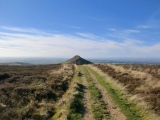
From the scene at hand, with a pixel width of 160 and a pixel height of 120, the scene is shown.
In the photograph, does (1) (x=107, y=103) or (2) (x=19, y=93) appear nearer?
(1) (x=107, y=103)

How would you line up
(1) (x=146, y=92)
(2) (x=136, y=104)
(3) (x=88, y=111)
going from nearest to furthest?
(3) (x=88, y=111), (2) (x=136, y=104), (1) (x=146, y=92)

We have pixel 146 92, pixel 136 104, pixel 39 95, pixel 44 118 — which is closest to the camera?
pixel 44 118

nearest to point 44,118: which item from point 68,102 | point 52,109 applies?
point 52,109

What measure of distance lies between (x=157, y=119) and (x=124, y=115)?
2.31 meters

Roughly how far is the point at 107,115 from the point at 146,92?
643 centimetres

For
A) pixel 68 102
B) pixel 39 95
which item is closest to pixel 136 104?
pixel 68 102

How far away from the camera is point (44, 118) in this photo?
14.0m

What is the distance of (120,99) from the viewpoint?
19.4 metres

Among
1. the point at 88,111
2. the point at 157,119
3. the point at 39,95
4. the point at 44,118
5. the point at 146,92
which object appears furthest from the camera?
the point at 39,95

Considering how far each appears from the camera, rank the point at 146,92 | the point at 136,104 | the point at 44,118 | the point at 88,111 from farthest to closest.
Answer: the point at 146,92 < the point at 136,104 < the point at 88,111 < the point at 44,118

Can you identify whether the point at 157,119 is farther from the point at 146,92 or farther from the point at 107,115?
the point at 146,92

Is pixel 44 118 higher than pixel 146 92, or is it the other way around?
pixel 146 92

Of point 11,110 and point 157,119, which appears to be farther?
point 11,110

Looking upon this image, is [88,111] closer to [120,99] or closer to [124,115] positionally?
[124,115]
